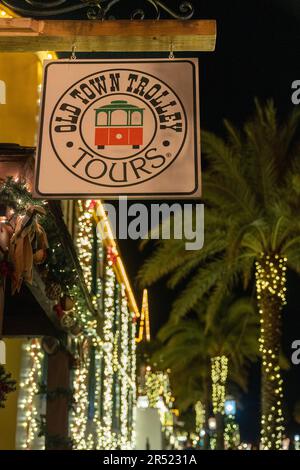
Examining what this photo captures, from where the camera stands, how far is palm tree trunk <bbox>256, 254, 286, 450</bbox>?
1617 centimetres

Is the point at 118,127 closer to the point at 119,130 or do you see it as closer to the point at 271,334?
the point at 119,130

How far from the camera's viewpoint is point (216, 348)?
34.5 metres

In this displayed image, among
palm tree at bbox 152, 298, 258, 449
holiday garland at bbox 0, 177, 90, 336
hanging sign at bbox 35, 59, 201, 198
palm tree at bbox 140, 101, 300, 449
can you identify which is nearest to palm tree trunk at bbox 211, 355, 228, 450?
palm tree at bbox 152, 298, 258, 449

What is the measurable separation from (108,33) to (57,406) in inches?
312

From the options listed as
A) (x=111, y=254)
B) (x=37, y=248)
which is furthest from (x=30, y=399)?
(x=111, y=254)

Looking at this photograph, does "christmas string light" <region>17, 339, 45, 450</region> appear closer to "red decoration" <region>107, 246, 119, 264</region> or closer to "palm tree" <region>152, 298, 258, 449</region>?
"red decoration" <region>107, 246, 119, 264</region>

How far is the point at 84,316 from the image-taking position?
41.3 feet

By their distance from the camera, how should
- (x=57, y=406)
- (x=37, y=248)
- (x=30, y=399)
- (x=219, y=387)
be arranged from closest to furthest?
(x=37, y=248), (x=57, y=406), (x=30, y=399), (x=219, y=387)

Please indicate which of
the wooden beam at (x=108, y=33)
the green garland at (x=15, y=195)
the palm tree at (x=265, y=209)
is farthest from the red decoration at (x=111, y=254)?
the wooden beam at (x=108, y=33)

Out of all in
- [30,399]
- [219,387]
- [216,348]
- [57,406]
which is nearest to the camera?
[57,406]

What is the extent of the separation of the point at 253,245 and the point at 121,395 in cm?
1262

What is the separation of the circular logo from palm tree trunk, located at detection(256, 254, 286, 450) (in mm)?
11820
